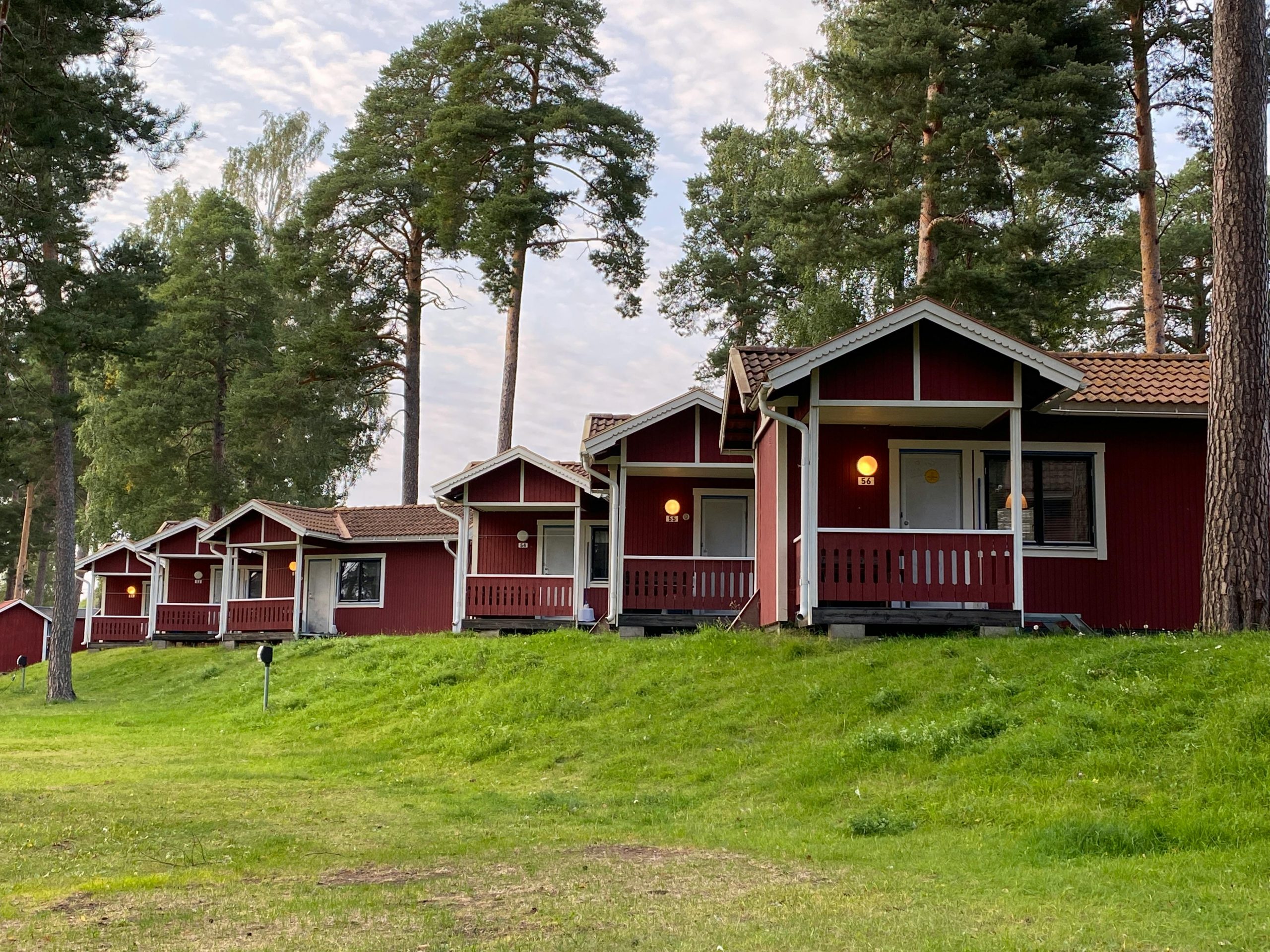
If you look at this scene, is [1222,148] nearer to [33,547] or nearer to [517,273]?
[517,273]

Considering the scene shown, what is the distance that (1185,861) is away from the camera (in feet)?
22.4

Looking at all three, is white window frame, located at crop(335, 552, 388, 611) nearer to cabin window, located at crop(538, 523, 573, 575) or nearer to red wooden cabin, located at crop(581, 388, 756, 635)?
cabin window, located at crop(538, 523, 573, 575)

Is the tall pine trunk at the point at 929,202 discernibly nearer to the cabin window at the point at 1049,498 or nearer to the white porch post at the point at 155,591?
the cabin window at the point at 1049,498

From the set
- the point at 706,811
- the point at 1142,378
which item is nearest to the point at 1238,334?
the point at 1142,378

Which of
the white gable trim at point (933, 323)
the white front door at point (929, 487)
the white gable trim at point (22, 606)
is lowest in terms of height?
the white gable trim at point (22, 606)

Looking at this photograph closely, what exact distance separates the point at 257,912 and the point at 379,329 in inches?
1310

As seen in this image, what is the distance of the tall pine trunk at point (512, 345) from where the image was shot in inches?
1304

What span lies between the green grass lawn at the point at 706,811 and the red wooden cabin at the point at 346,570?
1413 cm

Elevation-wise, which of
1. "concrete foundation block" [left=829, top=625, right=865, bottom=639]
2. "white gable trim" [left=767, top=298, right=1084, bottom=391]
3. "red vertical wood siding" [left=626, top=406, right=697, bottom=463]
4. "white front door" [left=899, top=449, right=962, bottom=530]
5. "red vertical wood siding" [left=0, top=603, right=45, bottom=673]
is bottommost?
"red vertical wood siding" [left=0, top=603, right=45, bottom=673]

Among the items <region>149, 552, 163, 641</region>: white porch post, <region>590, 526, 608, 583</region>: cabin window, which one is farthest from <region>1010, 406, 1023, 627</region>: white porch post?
<region>149, 552, 163, 641</region>: white porch post

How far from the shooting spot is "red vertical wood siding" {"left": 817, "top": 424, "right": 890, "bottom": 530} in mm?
15945

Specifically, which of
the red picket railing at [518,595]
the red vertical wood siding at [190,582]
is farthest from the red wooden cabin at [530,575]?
the red vertical wood siding at [190,582]

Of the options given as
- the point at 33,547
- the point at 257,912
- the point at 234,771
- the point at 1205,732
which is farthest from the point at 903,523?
the point at 33,547

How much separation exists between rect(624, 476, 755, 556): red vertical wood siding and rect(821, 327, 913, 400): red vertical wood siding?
7.53m
